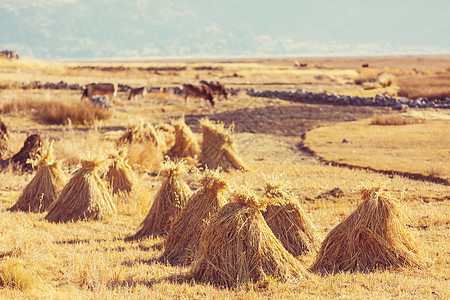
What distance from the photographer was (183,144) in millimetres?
15562

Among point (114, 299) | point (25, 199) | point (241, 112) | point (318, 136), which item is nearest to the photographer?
point (114, 299)

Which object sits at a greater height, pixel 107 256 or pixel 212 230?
pixel 212 230

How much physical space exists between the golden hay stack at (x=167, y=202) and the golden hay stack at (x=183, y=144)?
23.2 ft

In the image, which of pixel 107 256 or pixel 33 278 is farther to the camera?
pixel 107 256

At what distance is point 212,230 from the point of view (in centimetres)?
611

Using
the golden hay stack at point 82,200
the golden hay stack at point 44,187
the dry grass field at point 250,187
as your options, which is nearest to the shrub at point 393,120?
the dry grass field at point 250,187

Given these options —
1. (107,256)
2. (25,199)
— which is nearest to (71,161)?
(25,199)

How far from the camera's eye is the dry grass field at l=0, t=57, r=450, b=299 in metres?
5.79

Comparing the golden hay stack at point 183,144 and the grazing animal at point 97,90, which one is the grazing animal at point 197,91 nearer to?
the grazing animal at point 97,90

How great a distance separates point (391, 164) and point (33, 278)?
10.8 m

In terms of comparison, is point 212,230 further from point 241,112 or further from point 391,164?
point 241,112

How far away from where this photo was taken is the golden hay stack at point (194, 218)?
698 centimetres

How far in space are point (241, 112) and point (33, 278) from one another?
2178 cm

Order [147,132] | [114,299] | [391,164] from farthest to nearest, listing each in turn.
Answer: [147,132]
[391,164]
[114,299]
